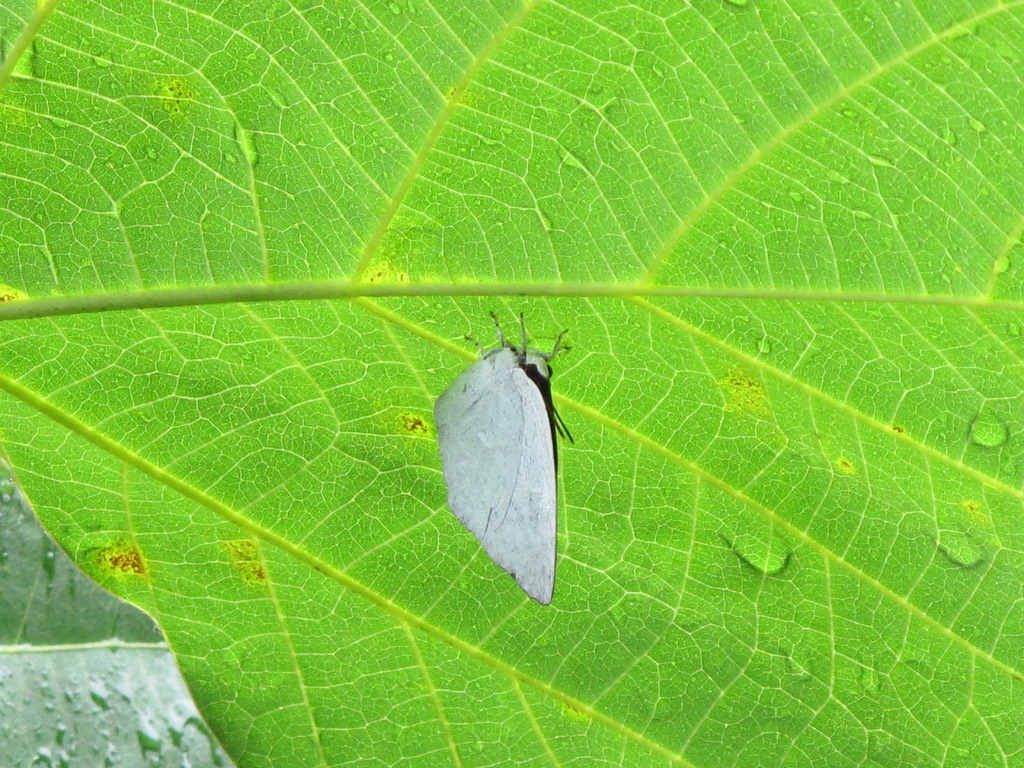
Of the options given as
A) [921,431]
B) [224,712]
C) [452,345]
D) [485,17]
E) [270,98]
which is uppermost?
[485,17]

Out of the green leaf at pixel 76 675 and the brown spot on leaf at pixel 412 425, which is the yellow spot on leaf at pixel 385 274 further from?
the green leaf at pixel 76 675

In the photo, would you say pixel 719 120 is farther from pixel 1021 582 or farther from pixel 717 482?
pixel 1021 582

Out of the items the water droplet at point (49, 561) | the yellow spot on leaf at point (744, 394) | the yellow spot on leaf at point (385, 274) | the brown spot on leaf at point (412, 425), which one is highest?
the yellow spot on leaf at point (744, 394)

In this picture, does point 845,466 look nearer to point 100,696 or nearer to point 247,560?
point 247,560

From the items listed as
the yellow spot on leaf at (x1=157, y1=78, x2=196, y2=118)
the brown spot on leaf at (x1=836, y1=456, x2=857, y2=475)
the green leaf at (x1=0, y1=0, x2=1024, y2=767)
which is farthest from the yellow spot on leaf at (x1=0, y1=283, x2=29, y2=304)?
the brown spot on leaf at (x1=836, y1=456, x2=857, y2=475)

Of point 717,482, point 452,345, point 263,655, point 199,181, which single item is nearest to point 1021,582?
point 717,482

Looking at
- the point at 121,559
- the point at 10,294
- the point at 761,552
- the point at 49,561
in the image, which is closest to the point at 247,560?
the point at 121,559

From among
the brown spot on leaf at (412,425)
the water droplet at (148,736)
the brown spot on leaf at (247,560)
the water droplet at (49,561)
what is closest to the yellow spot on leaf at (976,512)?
the brown spot on leaf at (412,425)
